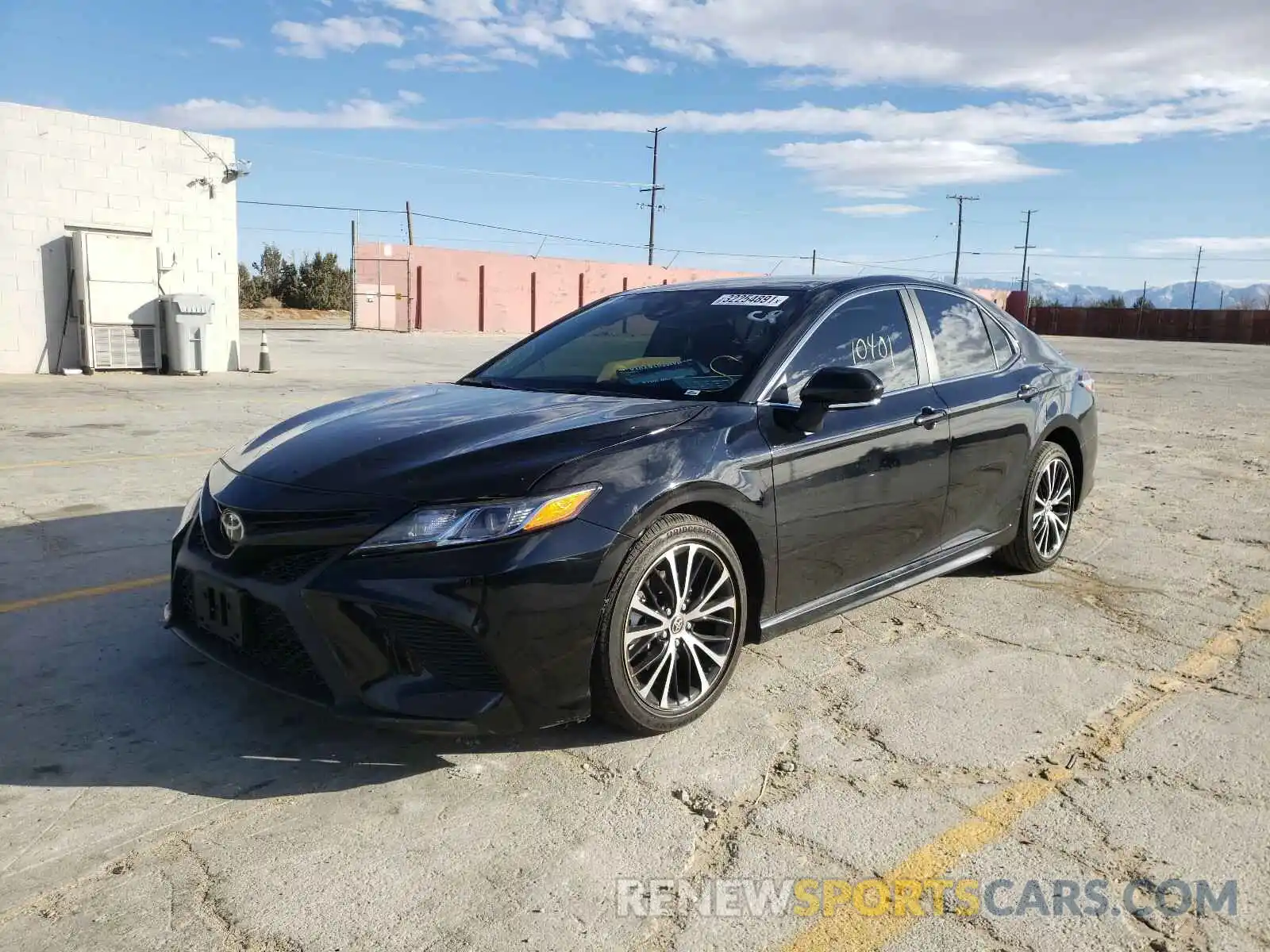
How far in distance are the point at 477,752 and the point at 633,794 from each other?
56 centimetres

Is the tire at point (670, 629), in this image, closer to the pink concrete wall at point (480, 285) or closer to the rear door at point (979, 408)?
the rear door at point (979, 408)

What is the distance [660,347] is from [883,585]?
1360 millimetres

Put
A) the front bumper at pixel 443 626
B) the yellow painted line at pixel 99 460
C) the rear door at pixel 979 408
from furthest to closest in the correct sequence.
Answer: the yellow painted line at pixel 99 460 → the rear door at pixel 979 408 → the front bumper at pixel 443 626

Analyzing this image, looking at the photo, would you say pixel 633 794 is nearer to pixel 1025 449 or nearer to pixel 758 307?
pixel 758 307

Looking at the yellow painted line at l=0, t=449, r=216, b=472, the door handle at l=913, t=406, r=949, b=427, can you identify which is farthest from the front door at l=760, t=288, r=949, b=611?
the yellow painted line at l=0, t=449, r=216, b=472

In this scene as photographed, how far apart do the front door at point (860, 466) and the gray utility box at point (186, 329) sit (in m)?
13.4

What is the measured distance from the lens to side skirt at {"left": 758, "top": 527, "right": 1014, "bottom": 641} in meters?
3.75

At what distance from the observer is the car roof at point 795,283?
4348mm

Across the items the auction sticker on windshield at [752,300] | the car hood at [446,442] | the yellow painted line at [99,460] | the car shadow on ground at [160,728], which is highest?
the auction sticker on windshield at [752,300]

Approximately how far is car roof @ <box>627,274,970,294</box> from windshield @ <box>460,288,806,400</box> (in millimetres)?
49

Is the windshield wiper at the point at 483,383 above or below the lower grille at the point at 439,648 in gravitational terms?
above

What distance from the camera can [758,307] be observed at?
4195 millimetres

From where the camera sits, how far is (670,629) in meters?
3.32

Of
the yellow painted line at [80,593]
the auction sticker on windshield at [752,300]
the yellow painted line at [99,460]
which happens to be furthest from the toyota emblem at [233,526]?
the yellow painted line at [99,460]
